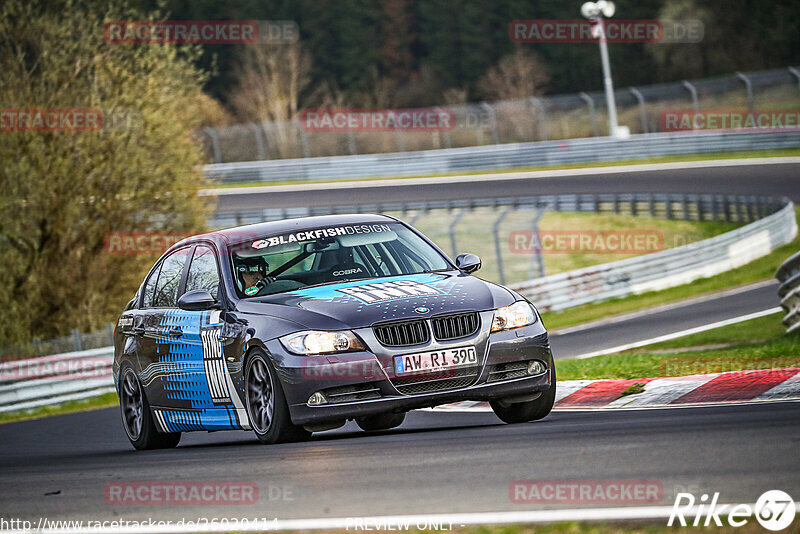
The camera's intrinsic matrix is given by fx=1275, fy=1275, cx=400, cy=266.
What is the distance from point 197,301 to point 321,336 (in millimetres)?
1380

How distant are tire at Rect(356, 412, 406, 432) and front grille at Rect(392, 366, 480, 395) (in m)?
1.72

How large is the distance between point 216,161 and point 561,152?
53.1ft

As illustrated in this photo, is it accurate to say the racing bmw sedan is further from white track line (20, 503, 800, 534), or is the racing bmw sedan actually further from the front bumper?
white track line (20, 503, 800, 534)

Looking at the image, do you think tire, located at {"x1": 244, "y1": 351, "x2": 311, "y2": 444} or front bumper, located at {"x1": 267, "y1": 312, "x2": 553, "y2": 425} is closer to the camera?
front bumper, located at {"x1": 267, "y1": 312, "x2": 553, "y2": 425}

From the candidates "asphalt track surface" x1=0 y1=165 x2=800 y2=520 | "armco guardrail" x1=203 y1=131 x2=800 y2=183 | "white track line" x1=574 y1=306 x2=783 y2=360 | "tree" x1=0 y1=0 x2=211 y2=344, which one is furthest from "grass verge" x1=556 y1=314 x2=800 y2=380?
"armco guardrail" x1=203 y1=131 x2=800 y2=183

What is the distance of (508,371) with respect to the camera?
8.68 meters

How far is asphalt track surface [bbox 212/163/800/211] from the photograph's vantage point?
37562mm

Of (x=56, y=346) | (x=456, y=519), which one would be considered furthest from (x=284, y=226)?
(x=56, y=346)

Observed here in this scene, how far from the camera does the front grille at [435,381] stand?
329 inches

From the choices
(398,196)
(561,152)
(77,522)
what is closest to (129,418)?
(77,522)

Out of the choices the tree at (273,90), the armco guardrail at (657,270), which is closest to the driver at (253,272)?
the armco guardrail at (657,270)

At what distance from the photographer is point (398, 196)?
43.7 metres

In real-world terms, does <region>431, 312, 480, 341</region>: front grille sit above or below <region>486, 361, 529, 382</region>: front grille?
above

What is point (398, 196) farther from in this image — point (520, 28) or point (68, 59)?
point (520, 28)
